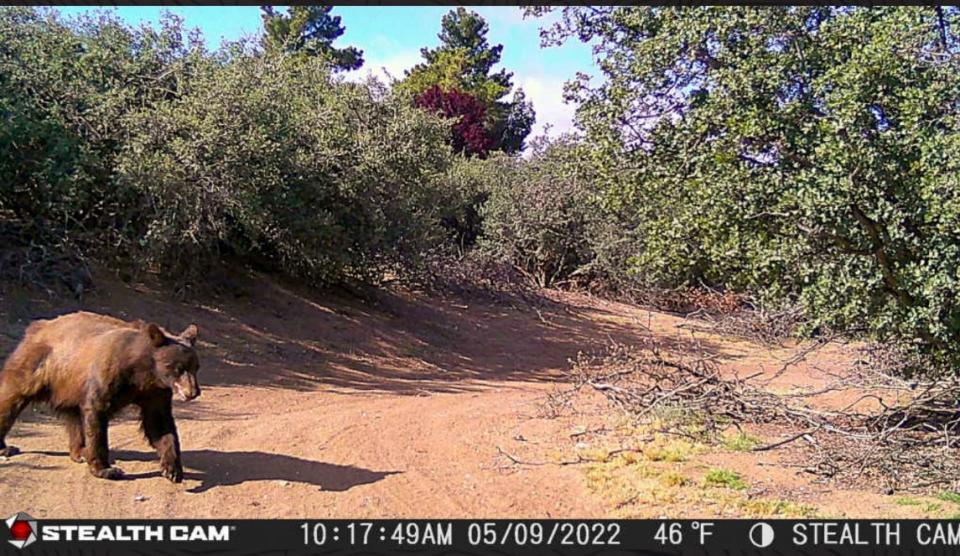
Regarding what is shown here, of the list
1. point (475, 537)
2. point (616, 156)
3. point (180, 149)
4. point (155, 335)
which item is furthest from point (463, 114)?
point (475, 537)

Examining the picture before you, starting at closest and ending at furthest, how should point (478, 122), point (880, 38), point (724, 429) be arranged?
point (880, 38) < point (724, 429) < point (478, 122)

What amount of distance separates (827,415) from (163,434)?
6.29 meters

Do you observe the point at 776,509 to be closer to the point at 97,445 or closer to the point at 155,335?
the point at 155,335

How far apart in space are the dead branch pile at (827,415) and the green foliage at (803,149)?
860mm

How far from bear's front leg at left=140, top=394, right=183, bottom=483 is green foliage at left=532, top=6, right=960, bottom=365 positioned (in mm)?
4700

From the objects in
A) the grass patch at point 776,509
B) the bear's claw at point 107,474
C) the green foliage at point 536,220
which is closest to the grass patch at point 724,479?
the grass patch at point 776,509

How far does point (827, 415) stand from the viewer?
9.01m

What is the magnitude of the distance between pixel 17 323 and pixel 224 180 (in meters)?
3.17

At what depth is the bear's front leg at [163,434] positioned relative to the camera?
6410 millimetres

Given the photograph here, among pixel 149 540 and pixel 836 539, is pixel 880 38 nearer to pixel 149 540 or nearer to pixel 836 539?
pixel 836 539

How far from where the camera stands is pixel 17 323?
36.5ft

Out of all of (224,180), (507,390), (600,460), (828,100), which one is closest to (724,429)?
(600,460)

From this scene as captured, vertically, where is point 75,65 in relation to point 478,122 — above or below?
below

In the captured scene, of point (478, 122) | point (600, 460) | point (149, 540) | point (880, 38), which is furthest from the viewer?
point (478, 122)
